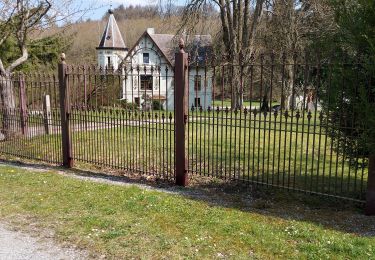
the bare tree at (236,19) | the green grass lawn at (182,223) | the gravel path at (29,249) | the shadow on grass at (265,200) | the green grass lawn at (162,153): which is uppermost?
the bare tree at (236,19)

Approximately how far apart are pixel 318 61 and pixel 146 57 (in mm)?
37162

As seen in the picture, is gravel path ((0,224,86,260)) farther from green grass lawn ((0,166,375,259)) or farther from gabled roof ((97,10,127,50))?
gabled roof ((97,10,127,50))

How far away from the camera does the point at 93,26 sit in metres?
42.0

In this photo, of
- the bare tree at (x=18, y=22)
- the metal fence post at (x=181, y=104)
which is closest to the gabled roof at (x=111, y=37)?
the bare tree at (x=18, y=22)

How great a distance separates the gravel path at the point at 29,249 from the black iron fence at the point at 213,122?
3.10 metres

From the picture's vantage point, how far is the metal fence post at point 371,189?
5.37 m

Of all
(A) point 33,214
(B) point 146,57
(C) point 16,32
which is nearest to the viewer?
(A) point 33,214

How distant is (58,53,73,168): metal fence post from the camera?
28.0ft

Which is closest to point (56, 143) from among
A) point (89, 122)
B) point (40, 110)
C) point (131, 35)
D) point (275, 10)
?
point (40, 110)

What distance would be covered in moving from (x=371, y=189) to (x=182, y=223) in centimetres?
275

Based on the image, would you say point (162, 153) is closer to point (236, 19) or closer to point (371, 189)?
point (371, 189)

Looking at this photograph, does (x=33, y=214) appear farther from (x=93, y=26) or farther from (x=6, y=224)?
(x=93, y=26)

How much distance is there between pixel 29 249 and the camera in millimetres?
4348

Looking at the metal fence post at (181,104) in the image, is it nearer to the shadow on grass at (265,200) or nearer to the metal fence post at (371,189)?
the shadow on grass at (265,200)
